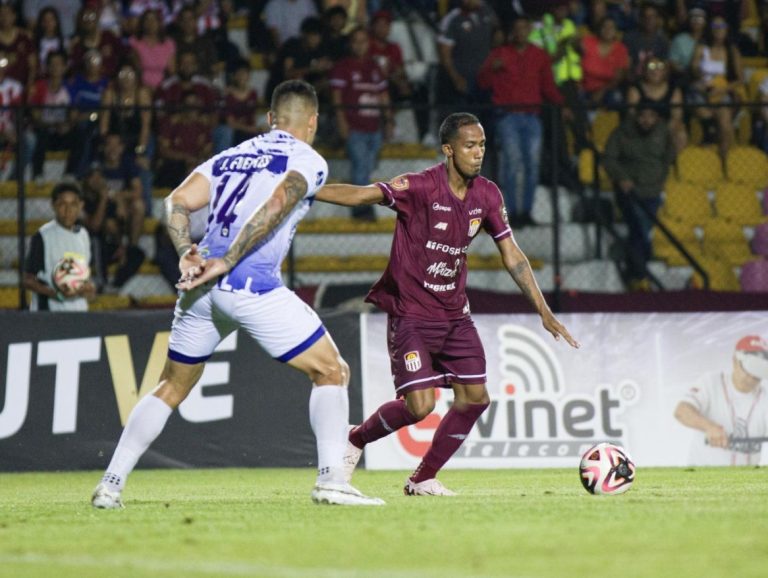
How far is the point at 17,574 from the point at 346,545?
1389 millimetres

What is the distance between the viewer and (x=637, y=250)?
1727 cm

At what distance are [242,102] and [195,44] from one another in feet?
4.78

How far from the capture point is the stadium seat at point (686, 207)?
696 inches

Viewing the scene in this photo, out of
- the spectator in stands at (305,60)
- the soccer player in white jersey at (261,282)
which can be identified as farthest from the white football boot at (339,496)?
the spectator in stands at (305,60)

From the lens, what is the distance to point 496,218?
1007 cm

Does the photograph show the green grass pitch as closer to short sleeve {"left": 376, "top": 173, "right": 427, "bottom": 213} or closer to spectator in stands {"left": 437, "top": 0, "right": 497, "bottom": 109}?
short sleeve {"left": 376, "top": 173, "right": 427, "bottom": 213}

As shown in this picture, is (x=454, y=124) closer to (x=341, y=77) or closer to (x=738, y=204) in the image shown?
(x=341, y=77)

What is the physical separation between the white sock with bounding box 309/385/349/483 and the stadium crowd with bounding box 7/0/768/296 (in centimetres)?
753

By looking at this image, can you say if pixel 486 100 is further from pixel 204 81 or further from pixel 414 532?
pixel 414 532

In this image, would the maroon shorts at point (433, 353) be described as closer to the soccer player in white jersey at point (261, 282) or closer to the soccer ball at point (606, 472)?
the soccer ball at point (606, 472)

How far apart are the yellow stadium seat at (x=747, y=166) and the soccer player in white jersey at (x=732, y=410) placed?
4.24 meters

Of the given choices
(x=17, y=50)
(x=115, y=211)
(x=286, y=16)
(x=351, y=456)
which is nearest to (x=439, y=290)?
(x=351, y=456)

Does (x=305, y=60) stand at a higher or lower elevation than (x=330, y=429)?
higher

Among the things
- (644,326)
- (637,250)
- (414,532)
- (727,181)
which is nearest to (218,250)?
(414,532)
